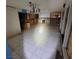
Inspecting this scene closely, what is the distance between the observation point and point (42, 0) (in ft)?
20.8

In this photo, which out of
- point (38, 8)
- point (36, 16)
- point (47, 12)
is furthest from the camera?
point (36, 16)

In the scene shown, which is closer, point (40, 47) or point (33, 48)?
point (33, 48)
